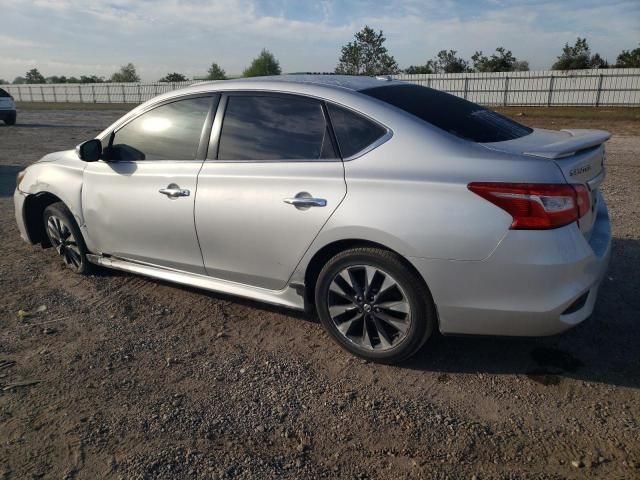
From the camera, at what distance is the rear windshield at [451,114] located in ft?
10.2

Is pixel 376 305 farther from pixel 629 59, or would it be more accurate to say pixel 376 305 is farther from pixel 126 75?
pixel 126 75

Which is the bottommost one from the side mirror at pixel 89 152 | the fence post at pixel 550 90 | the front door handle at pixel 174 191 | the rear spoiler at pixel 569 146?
the front door handle at pixel 174 191

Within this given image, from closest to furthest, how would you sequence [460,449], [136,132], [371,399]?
[460,449]
[371,399]
[136,132]

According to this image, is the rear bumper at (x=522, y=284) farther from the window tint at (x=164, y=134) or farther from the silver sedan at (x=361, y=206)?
the window tint at (x=164, y=134)

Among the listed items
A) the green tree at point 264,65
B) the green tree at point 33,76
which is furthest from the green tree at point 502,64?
the green tree at point 33,76

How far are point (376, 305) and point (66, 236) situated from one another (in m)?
3.12

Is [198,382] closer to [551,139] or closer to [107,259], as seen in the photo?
[107,259]

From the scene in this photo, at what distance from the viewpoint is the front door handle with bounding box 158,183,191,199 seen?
12.2 ft

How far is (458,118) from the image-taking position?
3.26 m

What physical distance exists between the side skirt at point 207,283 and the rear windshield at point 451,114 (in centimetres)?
137

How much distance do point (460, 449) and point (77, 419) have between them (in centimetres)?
199

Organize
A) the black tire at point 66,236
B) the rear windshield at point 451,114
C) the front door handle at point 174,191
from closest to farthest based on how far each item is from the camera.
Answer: the rear windshield at point 451,114 < the front door handle at point 174,191 < the black tire at point 66,236

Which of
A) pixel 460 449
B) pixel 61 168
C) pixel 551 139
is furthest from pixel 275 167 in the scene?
pixel 61 168

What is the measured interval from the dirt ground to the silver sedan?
318mm
